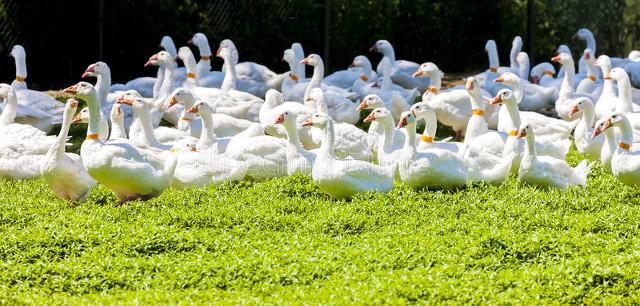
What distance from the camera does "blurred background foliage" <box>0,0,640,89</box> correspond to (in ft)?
63.0

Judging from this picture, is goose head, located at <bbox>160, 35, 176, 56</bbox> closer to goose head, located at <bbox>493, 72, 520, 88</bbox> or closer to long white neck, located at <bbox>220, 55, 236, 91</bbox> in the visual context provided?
long white neck, located at <bbox>220, 55, 236, 91</bbox>

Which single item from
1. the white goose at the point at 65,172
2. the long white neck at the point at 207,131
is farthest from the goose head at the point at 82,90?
the long white neck at the point at 207,131

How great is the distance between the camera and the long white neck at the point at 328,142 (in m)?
10.3

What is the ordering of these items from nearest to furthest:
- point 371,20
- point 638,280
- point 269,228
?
point 638,280 < point 269,228 < point 371,20

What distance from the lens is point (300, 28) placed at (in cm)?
2050

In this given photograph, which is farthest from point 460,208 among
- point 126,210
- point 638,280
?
point 126,210

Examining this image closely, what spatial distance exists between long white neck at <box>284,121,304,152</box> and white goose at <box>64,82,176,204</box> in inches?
50.9

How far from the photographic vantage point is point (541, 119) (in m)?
13.2

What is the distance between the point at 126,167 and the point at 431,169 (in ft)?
9.23

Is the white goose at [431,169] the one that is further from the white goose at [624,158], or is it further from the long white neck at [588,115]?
the long white neck at [588,115]

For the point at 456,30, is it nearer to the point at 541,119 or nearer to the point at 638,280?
the point at 541,119

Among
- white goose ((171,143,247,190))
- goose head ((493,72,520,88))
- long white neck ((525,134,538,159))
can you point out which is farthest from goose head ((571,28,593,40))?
white goose ((171,143,247,190))

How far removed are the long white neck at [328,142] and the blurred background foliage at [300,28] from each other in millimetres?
8861

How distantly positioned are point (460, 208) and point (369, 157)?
2.87 m
